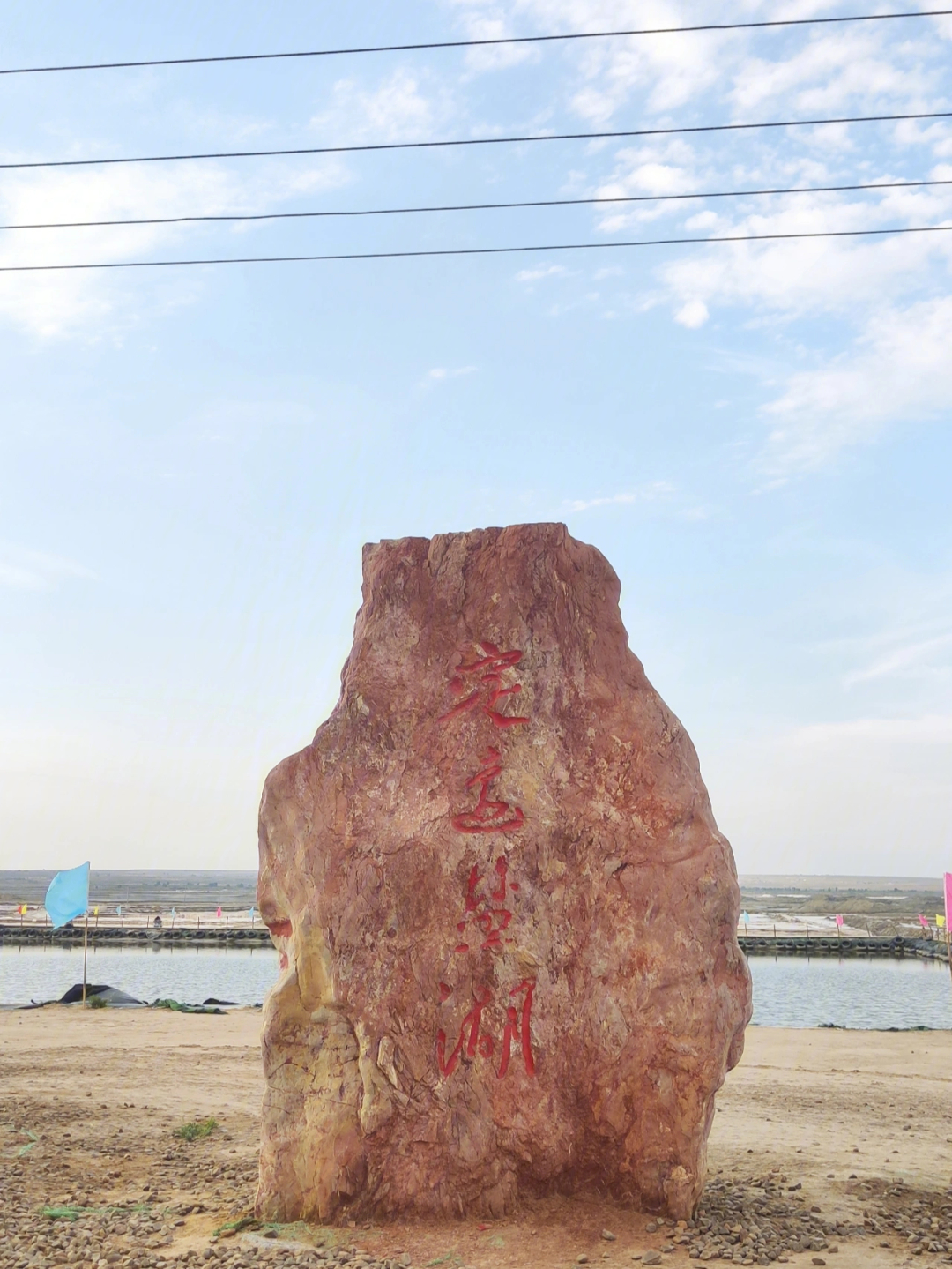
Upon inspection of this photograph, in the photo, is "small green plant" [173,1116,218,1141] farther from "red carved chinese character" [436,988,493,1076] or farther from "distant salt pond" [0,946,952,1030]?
"distant salt pond" [0,946,952,1030]

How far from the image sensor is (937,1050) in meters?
14.4

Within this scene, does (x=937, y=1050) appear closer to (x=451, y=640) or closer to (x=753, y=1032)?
(x=753, y=1032)

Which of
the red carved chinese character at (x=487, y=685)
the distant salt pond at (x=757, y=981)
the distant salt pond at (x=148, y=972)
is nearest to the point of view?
the red carved chinese character at (x=487, y=685)

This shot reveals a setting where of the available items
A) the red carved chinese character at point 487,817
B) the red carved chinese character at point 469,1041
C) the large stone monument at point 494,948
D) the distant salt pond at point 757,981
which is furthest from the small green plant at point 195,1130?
the distant salt pond at point 757,981

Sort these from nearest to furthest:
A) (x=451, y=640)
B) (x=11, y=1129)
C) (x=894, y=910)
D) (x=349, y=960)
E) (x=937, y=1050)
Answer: (x=349, y=960) < (x=451, y=640) < (x=11, y=1129) < (x=937, y=1050) < (x=894, y=910)

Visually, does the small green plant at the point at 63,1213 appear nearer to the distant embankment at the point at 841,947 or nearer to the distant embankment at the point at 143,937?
the distant embankment at the point at 841,947

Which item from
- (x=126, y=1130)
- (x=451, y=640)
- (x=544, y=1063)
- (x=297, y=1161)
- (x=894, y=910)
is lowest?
(x=894, y=910)

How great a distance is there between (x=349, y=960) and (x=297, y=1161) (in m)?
1.11

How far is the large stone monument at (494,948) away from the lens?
18.5 feet

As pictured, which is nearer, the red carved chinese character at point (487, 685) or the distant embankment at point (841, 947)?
the red carved chinese character at point (487, 685)

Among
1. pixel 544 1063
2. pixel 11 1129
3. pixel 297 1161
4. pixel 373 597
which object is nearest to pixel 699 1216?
pixel 544 1063

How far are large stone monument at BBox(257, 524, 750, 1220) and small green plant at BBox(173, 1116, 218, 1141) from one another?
283 centimetres

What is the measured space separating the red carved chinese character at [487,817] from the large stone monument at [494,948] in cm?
1

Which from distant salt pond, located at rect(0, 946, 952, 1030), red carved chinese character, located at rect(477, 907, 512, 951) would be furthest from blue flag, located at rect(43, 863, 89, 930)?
red carved chinese character, located at rect(477, 907, 512, 951)
